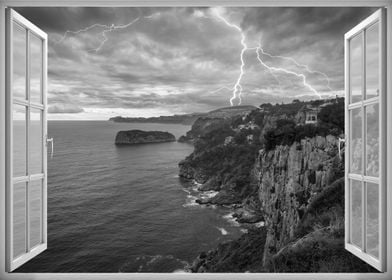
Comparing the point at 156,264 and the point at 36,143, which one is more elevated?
the point at 36,143

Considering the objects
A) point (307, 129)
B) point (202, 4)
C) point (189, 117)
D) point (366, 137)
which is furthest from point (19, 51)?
point (189, 117)

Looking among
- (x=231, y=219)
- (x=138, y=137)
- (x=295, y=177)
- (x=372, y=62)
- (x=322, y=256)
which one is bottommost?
(x=231, y=219)

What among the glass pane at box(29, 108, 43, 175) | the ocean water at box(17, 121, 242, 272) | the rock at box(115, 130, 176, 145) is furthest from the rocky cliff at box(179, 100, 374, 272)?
the rock at box(115, 130, 176, 145)

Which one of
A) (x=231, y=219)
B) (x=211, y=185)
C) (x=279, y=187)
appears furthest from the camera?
(x=211, y=185)

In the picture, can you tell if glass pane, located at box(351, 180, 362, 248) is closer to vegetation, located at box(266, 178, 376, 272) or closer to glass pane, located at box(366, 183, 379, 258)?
glass pane, located at box(366, 183, 379, 258)

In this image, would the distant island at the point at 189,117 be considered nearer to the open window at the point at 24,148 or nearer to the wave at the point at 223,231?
the wave at the point at 223,231

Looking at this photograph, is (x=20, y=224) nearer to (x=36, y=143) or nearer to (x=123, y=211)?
(x=36, y=143)

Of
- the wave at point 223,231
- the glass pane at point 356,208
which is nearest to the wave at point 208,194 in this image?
the wave at point 223,231
